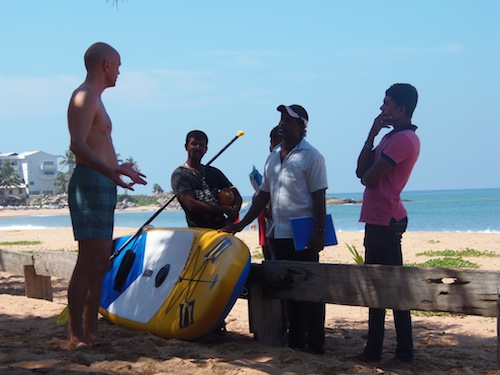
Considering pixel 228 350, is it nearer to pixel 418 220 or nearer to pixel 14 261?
pixel 14 261

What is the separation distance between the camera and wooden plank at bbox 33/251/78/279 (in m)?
6.30

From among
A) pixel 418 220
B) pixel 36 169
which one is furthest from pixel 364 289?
pixel 36 169

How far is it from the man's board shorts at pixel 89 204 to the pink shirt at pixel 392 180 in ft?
5.68

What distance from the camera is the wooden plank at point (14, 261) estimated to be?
22.9 feet

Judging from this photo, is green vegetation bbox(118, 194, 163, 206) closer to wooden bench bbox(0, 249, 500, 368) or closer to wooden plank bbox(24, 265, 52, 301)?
wooden plank bbox(24, 265, 52, 301)

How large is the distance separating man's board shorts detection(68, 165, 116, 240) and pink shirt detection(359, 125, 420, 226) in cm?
173

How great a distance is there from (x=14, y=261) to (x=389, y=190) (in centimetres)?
459

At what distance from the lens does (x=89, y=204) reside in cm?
429

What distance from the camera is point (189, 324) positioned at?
14.9ft

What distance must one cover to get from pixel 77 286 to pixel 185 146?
5.63 ft

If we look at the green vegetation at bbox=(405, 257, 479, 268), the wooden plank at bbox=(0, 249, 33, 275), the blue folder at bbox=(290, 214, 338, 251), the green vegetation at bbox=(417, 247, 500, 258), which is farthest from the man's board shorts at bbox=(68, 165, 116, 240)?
the green vegetation at bbox=(417, 247, 500, 258)

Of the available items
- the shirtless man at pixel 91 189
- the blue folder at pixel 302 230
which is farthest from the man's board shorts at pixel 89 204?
the blue folder at pixel 302 230

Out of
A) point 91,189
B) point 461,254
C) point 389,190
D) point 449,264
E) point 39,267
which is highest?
point 91,189

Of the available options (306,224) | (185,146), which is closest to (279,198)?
(306,224)
